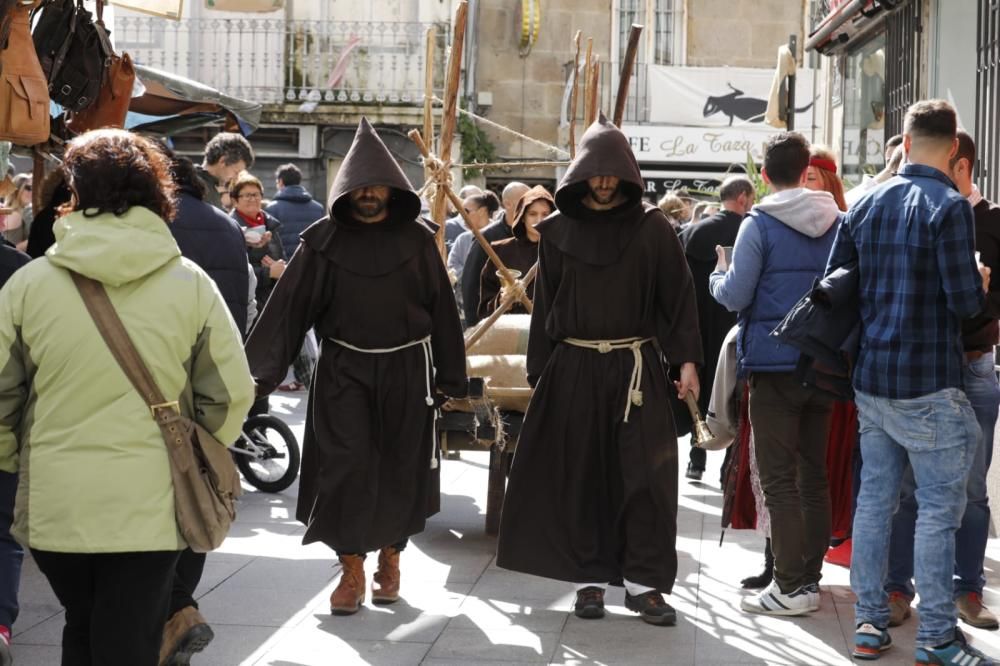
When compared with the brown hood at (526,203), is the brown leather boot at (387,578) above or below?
below

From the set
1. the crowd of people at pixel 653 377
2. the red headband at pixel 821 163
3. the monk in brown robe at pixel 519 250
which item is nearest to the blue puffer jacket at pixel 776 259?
the crowd of people at pixel 653 377

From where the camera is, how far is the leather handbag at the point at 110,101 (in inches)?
304

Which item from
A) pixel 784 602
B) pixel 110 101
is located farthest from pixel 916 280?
pixel 110 101

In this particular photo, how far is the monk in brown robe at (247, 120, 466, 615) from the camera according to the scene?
21.1 ft

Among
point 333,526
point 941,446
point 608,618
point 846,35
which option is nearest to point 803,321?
point 941,446

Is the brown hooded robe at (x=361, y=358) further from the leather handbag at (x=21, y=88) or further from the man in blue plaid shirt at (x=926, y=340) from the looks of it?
the man in blue plaid shirt at (x=926, y=340)

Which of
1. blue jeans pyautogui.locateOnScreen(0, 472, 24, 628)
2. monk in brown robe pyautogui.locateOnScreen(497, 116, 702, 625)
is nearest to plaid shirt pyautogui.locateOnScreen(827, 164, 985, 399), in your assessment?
monk in brown robe pyautogui.locateOnScreen(497, 116, 702, 625)

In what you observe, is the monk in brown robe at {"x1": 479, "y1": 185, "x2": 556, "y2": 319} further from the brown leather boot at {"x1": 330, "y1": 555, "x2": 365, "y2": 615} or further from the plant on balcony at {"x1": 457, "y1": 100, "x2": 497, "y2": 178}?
the plant on balcony at {"x1": 457, "y1": 100, "x2": 497, "y2": 178}

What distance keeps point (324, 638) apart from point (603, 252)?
6.39 feet

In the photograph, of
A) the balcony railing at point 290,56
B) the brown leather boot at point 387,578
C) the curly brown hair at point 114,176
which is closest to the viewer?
the curly brown hair at point 114,176

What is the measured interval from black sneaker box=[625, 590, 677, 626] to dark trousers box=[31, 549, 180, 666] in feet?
8.51

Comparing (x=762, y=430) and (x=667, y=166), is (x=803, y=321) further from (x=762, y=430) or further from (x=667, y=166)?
(x=667, y=166)

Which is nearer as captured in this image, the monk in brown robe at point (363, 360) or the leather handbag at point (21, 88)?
the leather handbag at point (21, 88)

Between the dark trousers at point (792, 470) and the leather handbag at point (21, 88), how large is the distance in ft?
10.5
